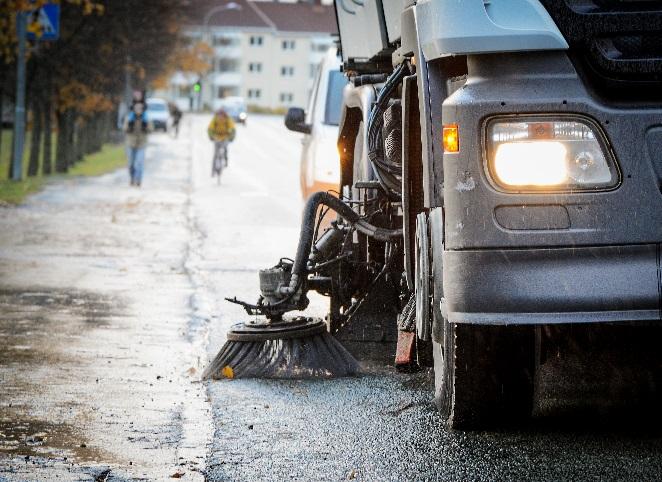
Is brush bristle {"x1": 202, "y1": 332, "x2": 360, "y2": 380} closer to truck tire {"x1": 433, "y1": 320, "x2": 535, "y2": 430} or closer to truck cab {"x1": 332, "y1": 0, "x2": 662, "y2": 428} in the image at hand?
truck tire {"x1": 433, "y1": 320, "x2": 535, "y2": 430}

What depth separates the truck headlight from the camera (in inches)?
193

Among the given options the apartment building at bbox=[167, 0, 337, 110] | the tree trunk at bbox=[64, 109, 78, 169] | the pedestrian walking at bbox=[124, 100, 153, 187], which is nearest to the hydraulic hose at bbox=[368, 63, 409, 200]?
the pedestrian walking at bbox=[124, 100, 153, 187]

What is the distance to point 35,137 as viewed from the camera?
34500 millimetres

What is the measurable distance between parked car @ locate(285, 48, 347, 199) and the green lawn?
8.86 metres

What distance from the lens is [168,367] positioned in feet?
26.1

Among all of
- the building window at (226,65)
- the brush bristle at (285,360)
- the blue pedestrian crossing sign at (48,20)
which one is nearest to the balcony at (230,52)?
the building window at (226,65)

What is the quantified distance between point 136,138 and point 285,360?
2372 centimetres

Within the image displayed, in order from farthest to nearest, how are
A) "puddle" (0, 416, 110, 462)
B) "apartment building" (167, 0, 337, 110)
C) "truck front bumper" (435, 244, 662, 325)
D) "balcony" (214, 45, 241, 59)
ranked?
"balcony" (214, 45, 241, 59)
"apartment building" (167, 0, 337, 110)
"puddle" (0, 416, 110, 462)
"truck front bumper" (435, 244, 662, 325)

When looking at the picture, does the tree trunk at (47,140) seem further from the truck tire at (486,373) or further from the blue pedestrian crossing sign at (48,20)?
the truck tire at (486,373)

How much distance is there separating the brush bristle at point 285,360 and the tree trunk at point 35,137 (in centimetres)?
2691

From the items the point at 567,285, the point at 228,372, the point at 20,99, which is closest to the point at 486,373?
the point at 567,285

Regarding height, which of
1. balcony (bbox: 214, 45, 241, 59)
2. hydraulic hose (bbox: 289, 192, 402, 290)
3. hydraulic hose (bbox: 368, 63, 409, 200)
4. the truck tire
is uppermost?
balcony (bbox: 214, 45, 241, 59)

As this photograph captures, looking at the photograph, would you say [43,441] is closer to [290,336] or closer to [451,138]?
[290,336]

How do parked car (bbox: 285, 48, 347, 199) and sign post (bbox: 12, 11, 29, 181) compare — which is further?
sign post (bbox: 12, 11, 29, 181)
